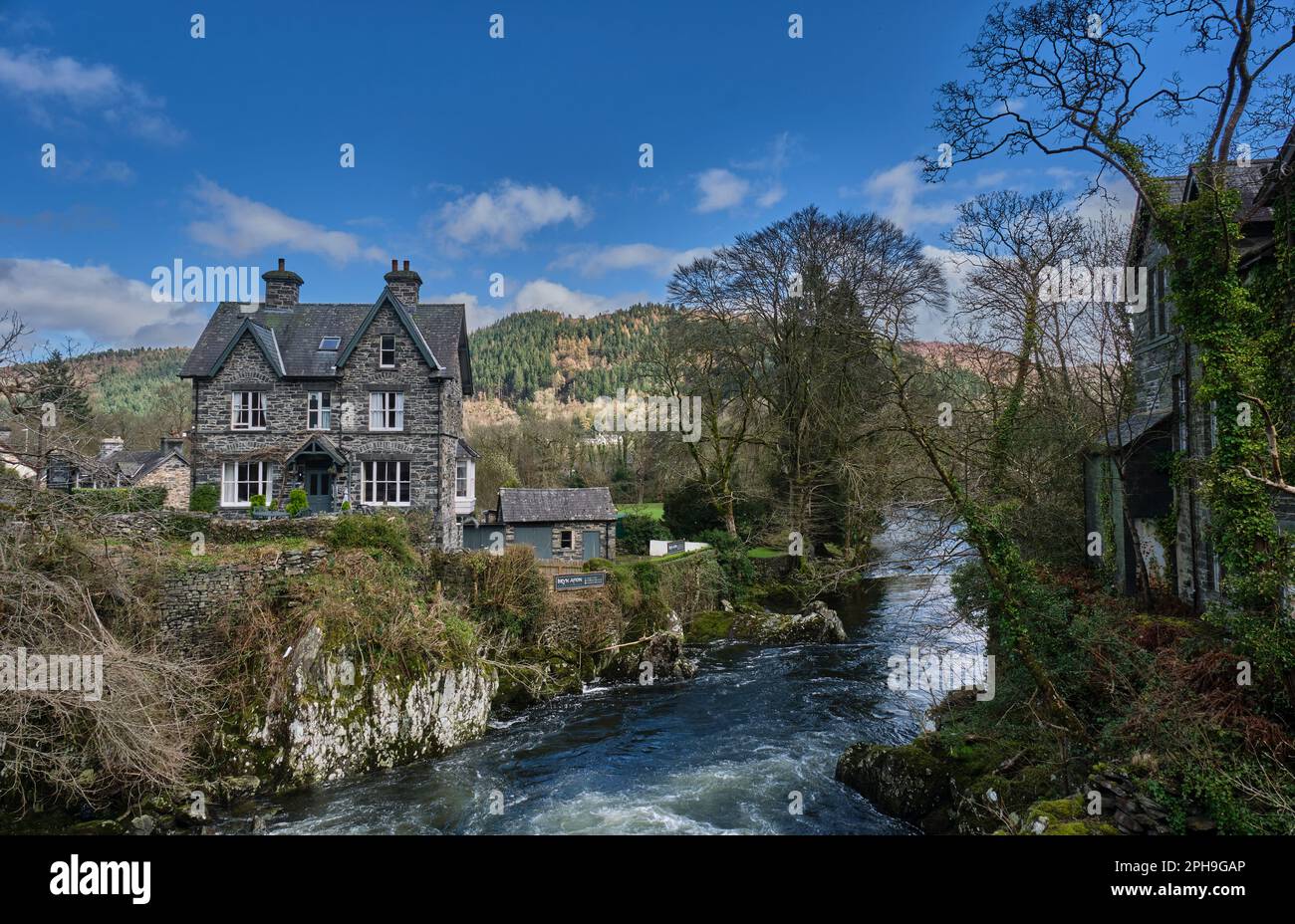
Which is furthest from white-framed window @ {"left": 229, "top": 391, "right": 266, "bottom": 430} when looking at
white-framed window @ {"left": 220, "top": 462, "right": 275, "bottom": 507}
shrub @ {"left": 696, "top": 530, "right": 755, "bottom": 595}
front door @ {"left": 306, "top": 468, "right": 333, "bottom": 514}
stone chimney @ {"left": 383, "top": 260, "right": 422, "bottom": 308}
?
shrub @ {"left": 696, "top": 530, "right": 755, "bottom": 595}

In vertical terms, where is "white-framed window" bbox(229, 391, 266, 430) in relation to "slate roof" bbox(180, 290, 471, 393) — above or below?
below

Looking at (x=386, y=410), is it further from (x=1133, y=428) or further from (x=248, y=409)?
(x=1133, y=428)

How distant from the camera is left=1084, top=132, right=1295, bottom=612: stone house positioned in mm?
13766

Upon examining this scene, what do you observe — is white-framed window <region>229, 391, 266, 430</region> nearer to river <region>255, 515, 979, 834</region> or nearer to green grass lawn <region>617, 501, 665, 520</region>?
river <region>255, 515, 979, 834</region>

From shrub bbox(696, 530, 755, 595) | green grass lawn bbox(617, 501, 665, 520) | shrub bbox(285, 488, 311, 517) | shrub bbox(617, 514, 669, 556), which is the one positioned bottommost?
shrub bbox(696, 530, 755, 595)

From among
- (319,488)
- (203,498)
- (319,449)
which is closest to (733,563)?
(319,488)

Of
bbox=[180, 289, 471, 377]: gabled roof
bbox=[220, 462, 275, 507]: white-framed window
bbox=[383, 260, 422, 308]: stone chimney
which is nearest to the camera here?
bbox=[220, 462, 275, 507]: white-framed window

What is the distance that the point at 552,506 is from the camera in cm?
2992

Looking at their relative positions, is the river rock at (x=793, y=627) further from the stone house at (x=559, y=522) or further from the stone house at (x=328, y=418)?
the stone house at (x=328, y=418)

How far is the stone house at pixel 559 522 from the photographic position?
29.5 m

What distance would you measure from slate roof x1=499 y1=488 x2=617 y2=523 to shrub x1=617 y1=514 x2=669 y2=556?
11.4 feet

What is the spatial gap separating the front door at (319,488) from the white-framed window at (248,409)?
2.47 meters

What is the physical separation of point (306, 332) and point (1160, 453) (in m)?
27.5
